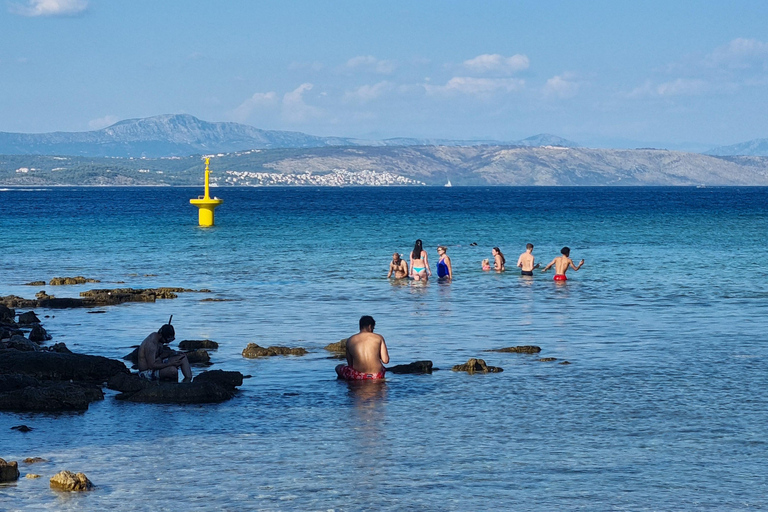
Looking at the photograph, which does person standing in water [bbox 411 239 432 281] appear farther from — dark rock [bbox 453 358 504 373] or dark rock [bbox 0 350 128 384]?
dark rock [bbox 0 350 128 384]

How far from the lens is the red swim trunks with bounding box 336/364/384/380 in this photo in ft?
63.1

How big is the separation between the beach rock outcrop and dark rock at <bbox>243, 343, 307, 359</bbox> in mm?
9643

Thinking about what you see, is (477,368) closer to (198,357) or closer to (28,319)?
(198,357)

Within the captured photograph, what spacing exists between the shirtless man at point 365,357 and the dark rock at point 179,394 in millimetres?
2707

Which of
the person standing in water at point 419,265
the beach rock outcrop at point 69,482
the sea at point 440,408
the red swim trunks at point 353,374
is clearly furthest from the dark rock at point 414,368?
the person standing in water at point 419,265

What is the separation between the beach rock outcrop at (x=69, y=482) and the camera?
12.3 m

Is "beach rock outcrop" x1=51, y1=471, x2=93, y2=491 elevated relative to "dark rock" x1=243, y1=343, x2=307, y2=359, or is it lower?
lower

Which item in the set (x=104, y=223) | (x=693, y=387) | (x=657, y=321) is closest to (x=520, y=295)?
(x=657, y=321)

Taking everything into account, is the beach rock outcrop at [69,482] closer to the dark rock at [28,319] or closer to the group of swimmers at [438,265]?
the dark rock at [28,319]

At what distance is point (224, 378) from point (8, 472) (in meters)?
5.99

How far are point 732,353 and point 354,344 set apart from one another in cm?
850

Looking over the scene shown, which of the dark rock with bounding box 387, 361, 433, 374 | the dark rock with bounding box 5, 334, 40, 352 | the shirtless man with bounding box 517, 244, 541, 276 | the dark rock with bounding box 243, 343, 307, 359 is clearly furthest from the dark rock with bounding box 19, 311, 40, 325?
the shirtless man with bounding box 517, 244, 541, 276

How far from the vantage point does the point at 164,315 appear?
1153 inches

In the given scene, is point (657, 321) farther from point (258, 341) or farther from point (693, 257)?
point (693, 257)
